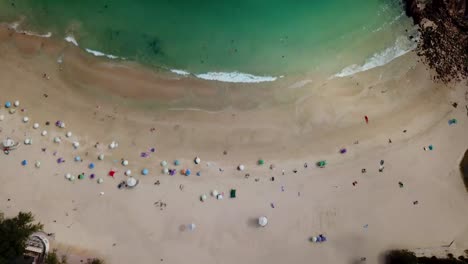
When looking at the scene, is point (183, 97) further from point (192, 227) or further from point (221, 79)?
point (192, 227)

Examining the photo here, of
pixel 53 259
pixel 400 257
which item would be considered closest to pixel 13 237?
pixel 53 259

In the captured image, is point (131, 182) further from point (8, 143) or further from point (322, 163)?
point (322, 163)

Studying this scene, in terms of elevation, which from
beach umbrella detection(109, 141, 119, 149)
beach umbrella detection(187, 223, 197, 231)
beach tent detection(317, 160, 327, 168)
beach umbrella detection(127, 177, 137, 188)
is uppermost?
beach umbrella detection(109, 141, 119, 149)

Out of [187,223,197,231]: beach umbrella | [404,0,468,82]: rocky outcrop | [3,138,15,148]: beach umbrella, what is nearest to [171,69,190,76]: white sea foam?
[187,223,197,231]: beach umbrella

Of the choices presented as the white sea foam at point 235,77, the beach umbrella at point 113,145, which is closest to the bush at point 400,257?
the white sea foam at point 235,77

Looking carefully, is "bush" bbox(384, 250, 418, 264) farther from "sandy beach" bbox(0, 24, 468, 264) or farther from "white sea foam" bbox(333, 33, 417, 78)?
"white sea foam" bbox(333, 33, 417, 78)

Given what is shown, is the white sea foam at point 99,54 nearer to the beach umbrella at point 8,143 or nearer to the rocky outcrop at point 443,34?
the beach umbrella at point 8,143
